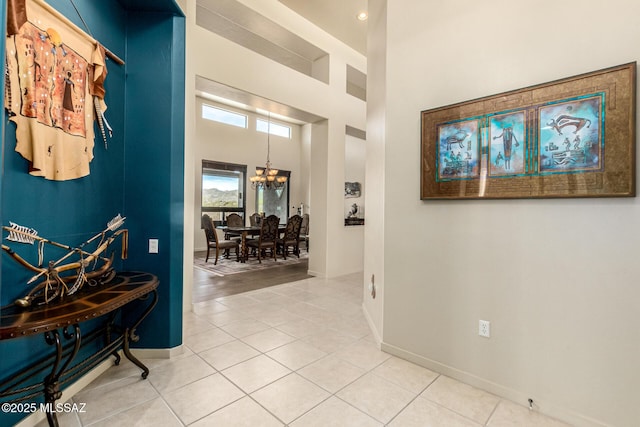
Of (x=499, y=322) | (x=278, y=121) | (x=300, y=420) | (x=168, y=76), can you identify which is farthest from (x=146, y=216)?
(x=278, y=121)

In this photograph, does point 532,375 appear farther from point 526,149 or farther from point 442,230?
point 526,149

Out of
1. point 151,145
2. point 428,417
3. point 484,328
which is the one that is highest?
point 151,145

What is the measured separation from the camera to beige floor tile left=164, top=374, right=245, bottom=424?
6.05 ft

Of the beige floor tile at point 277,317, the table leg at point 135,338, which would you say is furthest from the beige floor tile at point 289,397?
the beige floor tile at point 277,317

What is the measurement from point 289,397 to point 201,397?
597 millimetres

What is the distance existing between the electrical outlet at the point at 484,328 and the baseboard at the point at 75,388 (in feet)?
9.35

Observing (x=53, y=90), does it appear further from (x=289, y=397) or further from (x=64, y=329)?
(x=289, y=397)

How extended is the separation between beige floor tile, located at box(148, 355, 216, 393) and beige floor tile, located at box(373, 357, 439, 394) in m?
1.37

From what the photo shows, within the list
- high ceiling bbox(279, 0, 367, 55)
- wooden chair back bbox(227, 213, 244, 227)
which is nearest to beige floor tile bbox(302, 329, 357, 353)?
high ceiling bbox(279, 0, 367, 55)

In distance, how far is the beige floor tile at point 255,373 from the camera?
2160mm

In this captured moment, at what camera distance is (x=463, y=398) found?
6.61 ft

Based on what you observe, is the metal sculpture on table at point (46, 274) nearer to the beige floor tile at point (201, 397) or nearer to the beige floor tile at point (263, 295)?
the beige floor tile at point (201, 397)

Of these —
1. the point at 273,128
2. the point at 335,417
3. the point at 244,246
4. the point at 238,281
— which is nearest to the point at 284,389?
the point at 335,417

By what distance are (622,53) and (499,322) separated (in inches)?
69.1
